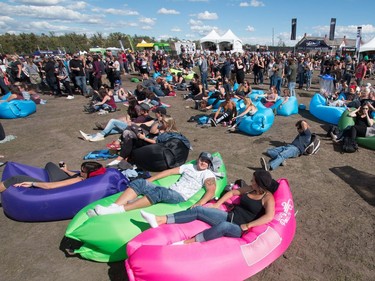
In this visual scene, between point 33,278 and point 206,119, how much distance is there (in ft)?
22.7

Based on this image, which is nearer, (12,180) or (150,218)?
(150,218)

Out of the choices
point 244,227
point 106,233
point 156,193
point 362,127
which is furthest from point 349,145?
point 106,233

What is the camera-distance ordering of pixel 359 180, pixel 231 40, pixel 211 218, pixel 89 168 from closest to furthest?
pixel 211 218 < pixel 89 168 < pixel 359 180 < pixel 231 40

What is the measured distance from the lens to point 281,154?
6.12m

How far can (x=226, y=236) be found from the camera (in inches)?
127

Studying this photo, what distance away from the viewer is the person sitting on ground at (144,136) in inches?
226

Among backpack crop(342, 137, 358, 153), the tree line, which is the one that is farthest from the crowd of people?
the tree line

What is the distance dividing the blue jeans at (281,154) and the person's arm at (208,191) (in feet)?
6.87

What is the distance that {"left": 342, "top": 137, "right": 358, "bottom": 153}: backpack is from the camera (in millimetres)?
6699

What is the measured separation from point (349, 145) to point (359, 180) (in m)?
1.61

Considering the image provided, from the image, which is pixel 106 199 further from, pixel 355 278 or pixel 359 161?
pixel 359 161

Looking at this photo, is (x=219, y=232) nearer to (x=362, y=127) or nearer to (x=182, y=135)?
(x=182, y=135)

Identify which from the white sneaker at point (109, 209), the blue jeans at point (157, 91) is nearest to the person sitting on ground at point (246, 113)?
the white sneaker at point (109, 209)

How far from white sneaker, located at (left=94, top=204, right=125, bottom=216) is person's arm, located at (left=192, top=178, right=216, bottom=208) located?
1.05m
